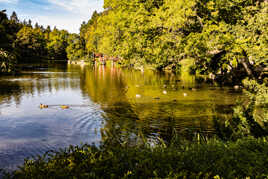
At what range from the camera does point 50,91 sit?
29.5 meters

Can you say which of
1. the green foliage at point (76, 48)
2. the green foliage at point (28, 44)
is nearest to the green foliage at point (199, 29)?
the green foliage at point (76, 48)

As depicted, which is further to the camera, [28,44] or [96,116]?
[28,44]

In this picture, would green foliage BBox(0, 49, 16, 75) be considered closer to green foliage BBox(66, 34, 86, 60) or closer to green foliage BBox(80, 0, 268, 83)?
green foliage BBox(80, 0, 268, 83)

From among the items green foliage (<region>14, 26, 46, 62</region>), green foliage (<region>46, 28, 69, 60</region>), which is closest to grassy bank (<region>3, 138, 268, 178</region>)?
green foliage (<region>14, 26, 46, 62</region>)

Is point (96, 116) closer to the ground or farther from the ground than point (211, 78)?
closer to the ground

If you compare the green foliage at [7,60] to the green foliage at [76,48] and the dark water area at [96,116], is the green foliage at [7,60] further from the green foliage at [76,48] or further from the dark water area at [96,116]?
the green foliage at [76,48]

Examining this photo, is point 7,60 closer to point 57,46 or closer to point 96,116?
point 96,116

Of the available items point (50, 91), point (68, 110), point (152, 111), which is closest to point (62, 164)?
point (152, 111)

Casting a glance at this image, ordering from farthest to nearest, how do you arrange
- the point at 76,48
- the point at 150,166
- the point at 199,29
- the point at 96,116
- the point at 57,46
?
the point at 57,46, the point at 76,48, the point at 199,29, the point at 96,116, the point at 150,166

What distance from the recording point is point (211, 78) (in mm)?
36500

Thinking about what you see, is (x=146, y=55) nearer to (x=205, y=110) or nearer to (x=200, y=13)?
(x=200, y=13)

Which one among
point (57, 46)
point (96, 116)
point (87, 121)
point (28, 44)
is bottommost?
point (87, 121)

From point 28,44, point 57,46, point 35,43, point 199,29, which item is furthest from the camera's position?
point 57,46

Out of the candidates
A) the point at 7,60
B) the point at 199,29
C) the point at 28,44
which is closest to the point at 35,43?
the point at 28,44
